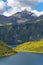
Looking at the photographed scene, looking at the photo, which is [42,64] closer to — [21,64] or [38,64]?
[38,64]

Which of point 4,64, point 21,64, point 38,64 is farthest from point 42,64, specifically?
point 4,64

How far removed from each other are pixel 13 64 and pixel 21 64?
6698 millimetres

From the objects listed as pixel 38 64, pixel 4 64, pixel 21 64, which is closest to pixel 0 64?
pixel 4 64

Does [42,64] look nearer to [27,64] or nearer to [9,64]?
[27,64]

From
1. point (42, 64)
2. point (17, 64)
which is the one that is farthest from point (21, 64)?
point (42, 64)

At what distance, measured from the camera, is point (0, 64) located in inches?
7456

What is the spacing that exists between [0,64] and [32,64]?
88.5ft

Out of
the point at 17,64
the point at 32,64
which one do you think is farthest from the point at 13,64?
the point at 32,64

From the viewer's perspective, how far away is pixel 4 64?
188 m

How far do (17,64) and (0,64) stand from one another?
14.9m

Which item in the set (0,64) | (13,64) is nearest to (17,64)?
(13,64)

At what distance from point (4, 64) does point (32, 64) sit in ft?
76.8

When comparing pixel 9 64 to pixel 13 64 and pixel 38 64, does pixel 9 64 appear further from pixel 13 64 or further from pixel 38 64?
pixel 38 64

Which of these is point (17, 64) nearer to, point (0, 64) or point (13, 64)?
point (13, 64)
